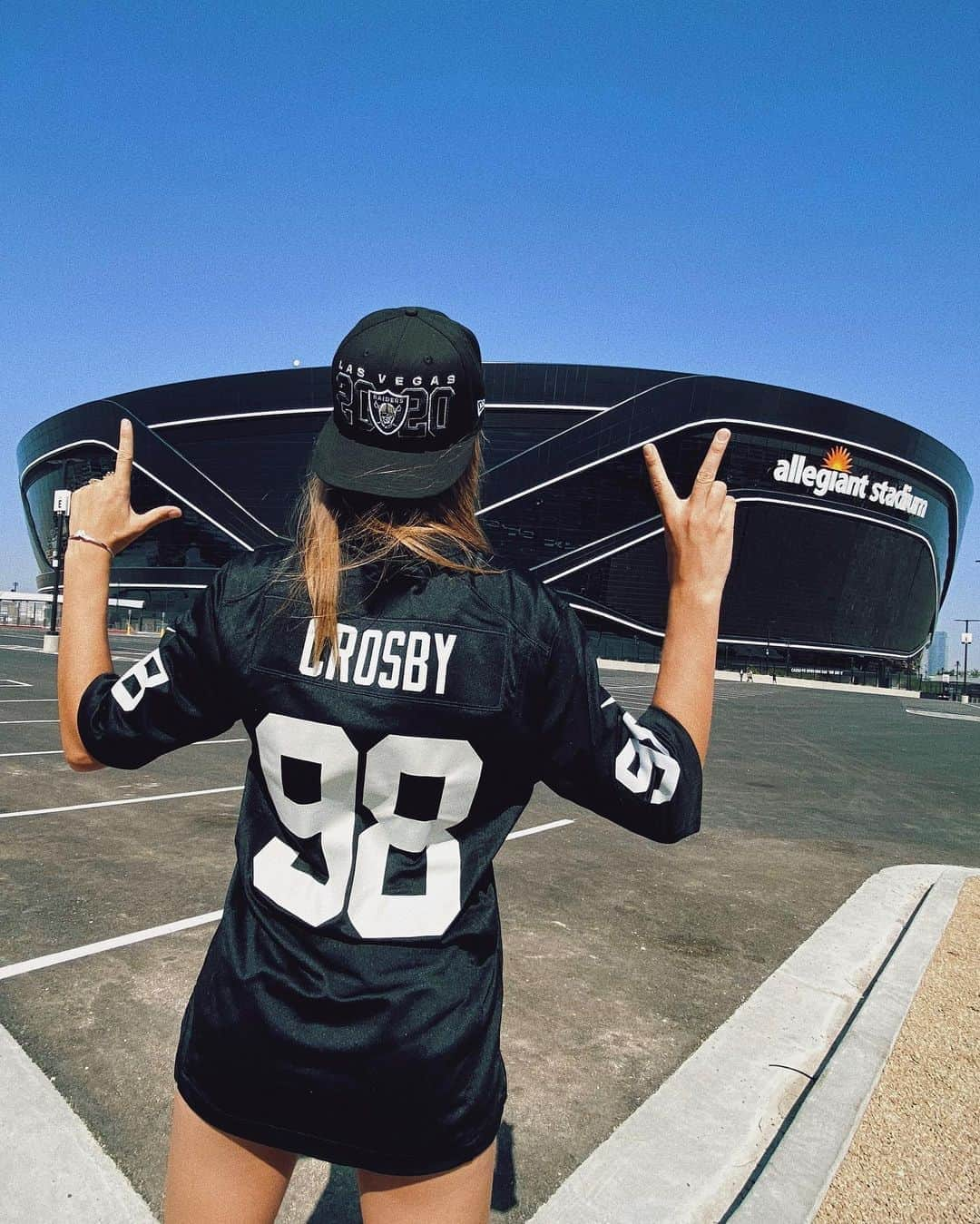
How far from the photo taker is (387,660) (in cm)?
130

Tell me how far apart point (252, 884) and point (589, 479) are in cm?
5364

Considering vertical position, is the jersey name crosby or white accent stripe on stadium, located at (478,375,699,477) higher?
white accent stripe on stadium, located at (478,375,699,477)

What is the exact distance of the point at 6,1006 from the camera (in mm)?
3600

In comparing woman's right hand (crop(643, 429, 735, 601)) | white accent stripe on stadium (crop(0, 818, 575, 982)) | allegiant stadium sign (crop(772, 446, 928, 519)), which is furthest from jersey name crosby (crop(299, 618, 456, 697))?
allegiant stadium sign (crop(772, 446, 928, 519))

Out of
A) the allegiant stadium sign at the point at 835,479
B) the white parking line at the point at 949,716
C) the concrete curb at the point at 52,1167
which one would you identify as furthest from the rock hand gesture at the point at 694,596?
the allegiant stadium sign at the point at 835,479

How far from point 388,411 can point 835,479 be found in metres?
58.2

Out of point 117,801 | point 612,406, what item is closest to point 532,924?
point 117,801

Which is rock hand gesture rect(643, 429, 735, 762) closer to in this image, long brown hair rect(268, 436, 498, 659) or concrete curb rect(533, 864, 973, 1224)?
long brown hair rect(268, 436, 498, 659)

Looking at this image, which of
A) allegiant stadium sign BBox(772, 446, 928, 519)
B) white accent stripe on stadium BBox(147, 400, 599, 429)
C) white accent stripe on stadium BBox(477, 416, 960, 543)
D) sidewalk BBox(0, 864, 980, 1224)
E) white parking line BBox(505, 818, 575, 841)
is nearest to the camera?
sidewalk BBox(0, 864, 980, 1224)

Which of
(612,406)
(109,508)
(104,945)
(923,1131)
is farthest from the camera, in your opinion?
(612,406)

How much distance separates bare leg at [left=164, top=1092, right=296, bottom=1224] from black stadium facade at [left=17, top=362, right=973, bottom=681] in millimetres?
50981

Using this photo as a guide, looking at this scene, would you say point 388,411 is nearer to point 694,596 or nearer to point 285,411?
point 694,596

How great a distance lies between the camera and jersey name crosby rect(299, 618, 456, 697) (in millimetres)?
1290

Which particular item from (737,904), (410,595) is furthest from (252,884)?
(737,904)
